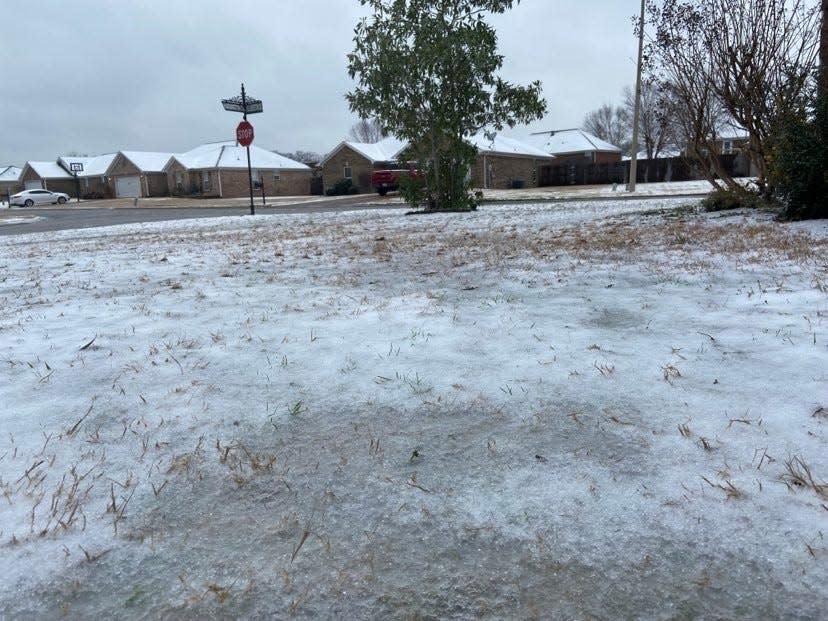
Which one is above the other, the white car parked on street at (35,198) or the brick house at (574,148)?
the brick house at (574,148)

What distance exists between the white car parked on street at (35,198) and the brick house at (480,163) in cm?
2541

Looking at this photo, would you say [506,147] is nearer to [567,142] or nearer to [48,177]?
[567,142]

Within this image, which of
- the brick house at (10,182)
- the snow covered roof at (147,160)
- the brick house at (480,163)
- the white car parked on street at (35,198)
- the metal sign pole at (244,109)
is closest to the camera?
the metal sign pole at (244,109)

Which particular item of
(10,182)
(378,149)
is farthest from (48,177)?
(378,149)

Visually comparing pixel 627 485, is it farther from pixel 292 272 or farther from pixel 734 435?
pixel 292 272

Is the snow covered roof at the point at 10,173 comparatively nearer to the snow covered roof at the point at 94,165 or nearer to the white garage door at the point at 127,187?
the snow covered roof at the point at 94,165

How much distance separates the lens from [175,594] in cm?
159

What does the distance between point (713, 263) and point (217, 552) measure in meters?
5.15

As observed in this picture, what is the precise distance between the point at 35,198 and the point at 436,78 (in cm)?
4919

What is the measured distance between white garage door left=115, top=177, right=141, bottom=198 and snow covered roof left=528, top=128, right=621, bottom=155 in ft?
129

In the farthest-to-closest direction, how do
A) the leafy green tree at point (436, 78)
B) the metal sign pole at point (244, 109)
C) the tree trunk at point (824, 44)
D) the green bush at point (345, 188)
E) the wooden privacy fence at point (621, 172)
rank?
the green bush at point (345, 188), the wooden privacy fence at point (621, 172), the metal sign pole at point (244, 109), the leafy green tree at point (436, 78), the tree trunk at point (824, 44)

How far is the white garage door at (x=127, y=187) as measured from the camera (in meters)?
54.7

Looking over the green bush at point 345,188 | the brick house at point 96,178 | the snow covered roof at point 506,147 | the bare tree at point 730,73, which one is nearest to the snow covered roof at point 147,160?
the brick house at point 96,178

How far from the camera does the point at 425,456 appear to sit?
7.36 ft
